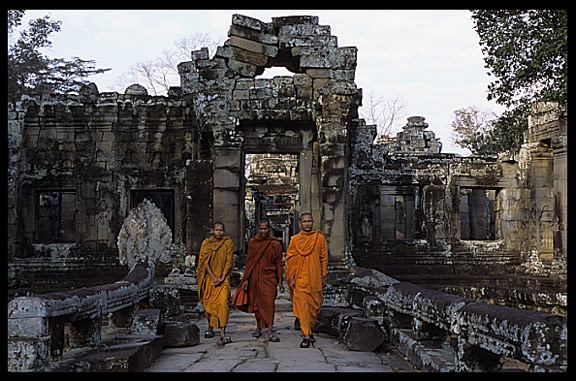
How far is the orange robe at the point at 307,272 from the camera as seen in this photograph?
24.7 feet

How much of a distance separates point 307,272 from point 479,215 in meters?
14.3

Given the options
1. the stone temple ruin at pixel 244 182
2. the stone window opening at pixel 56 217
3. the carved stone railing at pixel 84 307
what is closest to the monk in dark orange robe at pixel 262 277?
the carved stone railing at pixel 84 307

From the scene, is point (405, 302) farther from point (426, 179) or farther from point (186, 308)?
point (426, 179)

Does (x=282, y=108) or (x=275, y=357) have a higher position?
(x=282, y=108)

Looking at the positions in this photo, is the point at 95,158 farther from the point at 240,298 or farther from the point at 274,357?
the point at 274,357

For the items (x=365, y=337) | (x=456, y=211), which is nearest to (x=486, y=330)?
(x=365, y=337)

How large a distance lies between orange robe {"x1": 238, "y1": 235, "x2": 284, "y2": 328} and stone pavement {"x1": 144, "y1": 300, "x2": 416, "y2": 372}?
363 mm

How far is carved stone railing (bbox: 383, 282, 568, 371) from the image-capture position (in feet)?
13.2

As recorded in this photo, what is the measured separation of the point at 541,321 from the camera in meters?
4.11

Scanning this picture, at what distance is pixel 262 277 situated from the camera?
7.95 m

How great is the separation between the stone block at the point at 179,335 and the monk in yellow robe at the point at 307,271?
1.25 m

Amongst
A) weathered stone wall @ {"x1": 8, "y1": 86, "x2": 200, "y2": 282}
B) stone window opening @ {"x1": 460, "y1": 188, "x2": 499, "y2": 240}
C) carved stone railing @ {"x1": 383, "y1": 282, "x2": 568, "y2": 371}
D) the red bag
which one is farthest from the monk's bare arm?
stone window opening @ {"x1": 460, "y1": 188, "x2": 499, "y2": 240}

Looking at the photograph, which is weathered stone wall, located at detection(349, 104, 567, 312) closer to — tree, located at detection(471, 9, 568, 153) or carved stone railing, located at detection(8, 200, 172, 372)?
tree, located at detection(471, 9, 568, 153)

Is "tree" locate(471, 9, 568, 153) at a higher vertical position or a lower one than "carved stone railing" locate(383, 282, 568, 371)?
higher
